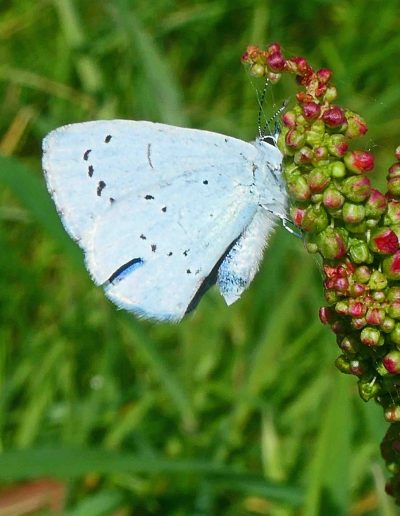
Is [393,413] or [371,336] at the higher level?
[371,336]

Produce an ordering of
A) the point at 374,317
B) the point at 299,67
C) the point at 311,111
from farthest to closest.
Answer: the point at 299,67, the point at 311,111, the point at 374,317

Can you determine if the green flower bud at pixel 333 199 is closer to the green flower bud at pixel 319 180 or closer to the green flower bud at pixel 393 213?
the green flower bud at pixel 319 180

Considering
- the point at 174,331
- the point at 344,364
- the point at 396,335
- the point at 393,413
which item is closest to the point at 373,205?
the point at 396,335

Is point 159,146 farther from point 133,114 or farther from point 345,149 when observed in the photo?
point 133,114

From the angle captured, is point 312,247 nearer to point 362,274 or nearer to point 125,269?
point 362,274

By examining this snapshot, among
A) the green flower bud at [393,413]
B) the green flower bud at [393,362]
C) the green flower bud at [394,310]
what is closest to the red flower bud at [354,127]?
the green flower bud at [394,310]

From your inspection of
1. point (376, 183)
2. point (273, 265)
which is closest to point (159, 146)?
point (273, 265)
